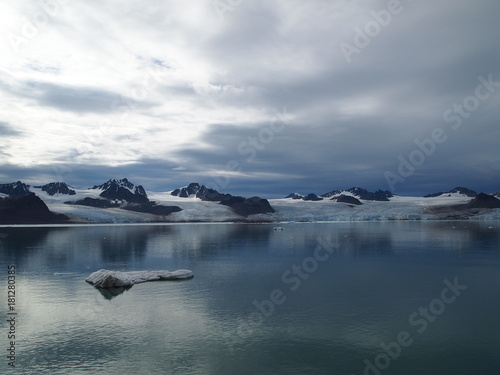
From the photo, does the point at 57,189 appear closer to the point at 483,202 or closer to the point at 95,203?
the point at 95,203

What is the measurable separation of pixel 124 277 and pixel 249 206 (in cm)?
12101

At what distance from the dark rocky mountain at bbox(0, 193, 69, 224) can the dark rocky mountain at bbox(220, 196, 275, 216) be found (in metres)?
53.3

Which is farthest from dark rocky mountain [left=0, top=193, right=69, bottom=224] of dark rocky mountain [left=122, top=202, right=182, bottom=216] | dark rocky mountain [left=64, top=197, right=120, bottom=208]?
dark rocky mountain [left=122, top=202, right=182, bottom=216]

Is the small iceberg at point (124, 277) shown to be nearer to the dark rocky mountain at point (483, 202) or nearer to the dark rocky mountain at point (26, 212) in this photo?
the dark rocky mountain at point (26, 212)

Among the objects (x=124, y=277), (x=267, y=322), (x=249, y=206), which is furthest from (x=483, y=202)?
(x=267, y=322)

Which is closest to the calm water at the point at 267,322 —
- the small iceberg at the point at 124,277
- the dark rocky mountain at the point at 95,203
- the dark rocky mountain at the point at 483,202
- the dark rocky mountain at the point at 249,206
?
the small iceberg at the point at 124,277

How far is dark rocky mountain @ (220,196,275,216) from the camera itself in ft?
448

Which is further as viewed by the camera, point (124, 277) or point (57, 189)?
point (57, 189)

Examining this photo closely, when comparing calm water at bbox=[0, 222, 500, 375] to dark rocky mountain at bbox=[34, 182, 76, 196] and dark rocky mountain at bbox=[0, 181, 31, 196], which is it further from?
dark rocky mountain at bbox=[0, 181, 31, 196]

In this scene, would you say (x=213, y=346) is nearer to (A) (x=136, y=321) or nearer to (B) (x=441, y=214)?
(A) (x=136, y=321)

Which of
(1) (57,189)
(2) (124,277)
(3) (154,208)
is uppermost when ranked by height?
(1) (57,189)

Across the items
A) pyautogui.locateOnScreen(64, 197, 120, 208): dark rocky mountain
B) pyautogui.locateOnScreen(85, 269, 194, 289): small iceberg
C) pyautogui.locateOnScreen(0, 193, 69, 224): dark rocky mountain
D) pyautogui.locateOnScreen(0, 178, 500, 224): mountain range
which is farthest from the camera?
pyautogui.locateOnScreen(64, 197, 120, 208): dark rocky mountain

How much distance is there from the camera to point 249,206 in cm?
14150

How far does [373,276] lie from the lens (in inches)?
885
